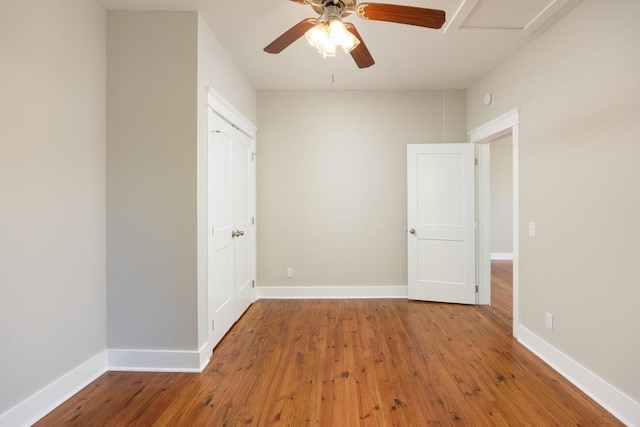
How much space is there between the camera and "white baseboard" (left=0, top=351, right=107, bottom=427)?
5.45 ft

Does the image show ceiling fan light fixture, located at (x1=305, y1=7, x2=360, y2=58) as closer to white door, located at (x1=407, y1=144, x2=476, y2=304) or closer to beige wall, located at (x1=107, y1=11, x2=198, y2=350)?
beige wall, located at (x1=107, y1=11, x2=198, y2=350)

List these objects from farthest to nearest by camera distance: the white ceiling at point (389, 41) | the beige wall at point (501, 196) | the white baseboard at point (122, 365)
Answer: the beige wall at point (501, 196), the white ceiling at point (389, 41), the white baseboard at point (122, 365)

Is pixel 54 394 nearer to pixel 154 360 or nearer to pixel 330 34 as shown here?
pixel 154 360

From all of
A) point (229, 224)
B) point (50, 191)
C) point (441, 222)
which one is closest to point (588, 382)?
point (441, 222)

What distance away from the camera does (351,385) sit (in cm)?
208

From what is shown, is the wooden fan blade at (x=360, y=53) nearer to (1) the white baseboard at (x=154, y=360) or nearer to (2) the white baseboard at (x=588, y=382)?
(1) the white baseboard at (x=154, y=360)

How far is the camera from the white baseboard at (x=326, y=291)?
157 inches

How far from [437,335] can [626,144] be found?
6.82 ft

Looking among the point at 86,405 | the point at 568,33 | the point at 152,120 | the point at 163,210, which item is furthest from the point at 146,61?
the point at 568,33

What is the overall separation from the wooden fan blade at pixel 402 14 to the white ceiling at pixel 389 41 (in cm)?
78

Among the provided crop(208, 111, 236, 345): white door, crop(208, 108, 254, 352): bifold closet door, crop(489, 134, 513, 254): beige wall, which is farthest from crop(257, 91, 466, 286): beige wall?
crop(489, 134, 513, 254): beige wall

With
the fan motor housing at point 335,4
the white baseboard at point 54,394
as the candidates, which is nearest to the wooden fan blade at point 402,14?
the fan motor housing at point 335,4

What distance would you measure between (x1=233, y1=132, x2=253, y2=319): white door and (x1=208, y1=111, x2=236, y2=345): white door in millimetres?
130

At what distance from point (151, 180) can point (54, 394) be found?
1521 mm
